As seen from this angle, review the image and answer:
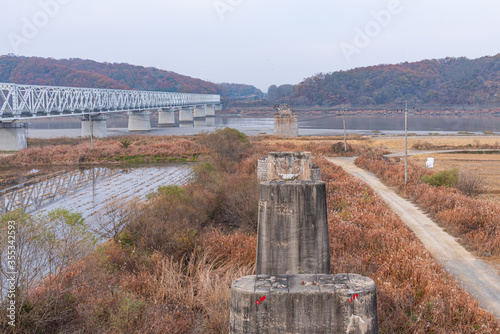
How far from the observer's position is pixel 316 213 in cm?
736

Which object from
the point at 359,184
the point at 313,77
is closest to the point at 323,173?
the point at 359,184

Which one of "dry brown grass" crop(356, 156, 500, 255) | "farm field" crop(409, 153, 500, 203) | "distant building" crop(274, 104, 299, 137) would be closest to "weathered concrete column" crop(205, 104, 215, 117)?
"distant building" crop(274, 104, 299, 137)

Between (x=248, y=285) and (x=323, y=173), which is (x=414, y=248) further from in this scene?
(x=323, y=173)

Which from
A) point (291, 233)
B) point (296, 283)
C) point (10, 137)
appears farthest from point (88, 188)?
point (10, 137)

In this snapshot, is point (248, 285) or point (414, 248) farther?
point (414, 248)

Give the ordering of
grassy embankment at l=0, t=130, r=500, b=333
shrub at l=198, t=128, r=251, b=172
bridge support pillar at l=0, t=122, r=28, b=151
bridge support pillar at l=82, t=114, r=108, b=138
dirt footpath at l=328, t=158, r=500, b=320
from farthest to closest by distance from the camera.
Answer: bridge support pillar at l=82, t=114, r=108, b=138, bridge support pillar at l=0, t=122, r=28, b=151, shrub at l=198, t=128, r=251, b=172, dirt footpath at l=328, t=158, r=500, b=320, grassy embankment at l=0, t=130, r=500, b=333

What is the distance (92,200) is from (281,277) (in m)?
22.0

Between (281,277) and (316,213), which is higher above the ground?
(316,213)

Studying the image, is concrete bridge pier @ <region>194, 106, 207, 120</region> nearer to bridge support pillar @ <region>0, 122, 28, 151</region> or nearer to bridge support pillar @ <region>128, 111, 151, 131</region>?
bridge support pillar @ <region>128, 111, 151, 131</region>

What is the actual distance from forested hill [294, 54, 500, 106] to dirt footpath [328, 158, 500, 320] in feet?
473

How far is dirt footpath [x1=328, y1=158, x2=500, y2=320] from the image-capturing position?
10375 mm

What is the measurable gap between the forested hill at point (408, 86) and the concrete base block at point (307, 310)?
157 metres

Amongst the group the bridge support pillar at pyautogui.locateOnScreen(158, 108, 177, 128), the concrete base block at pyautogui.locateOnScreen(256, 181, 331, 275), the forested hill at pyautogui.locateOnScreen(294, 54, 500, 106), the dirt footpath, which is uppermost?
the forested hill at pyautogui.locateOnScreen(294, 54, 500, 106)

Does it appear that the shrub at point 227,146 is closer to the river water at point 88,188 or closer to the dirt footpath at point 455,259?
the river water at point 88,188
